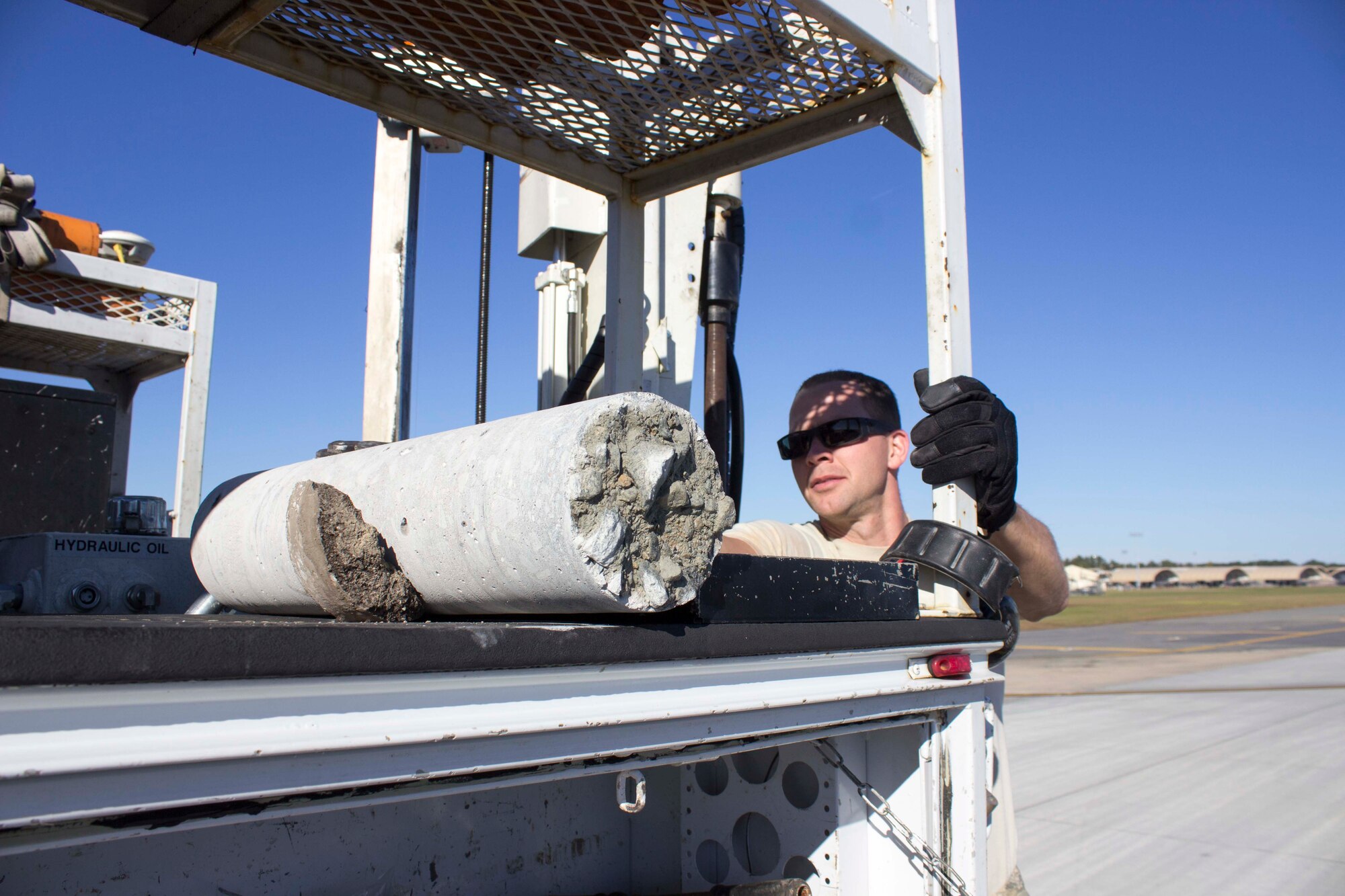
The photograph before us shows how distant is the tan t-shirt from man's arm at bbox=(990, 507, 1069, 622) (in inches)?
14.0

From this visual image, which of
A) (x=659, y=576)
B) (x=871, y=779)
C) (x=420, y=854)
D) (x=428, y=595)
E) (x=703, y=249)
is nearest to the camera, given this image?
(x=659, y=576)

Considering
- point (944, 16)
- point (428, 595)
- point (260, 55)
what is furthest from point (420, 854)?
point (944, 16)

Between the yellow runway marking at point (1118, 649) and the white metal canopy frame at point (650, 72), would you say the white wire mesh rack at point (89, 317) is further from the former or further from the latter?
the yellow runway marking at point (1118, 649)

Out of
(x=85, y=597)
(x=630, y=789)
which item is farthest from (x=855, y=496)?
(x=85, y=597)

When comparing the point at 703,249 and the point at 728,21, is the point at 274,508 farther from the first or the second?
the point at 703,249

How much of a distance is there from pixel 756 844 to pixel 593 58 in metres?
1.87

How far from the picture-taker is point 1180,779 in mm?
6367

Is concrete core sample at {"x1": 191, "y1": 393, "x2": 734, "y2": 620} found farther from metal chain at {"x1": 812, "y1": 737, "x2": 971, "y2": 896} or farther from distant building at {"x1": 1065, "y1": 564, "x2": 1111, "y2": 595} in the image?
distant building at {"x1": 1065, "y1": 564, "x2": 1111, "y2": 595}

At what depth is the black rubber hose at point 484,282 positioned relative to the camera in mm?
2992

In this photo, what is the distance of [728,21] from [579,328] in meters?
1.60

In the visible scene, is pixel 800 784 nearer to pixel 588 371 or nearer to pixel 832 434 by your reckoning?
pixel 832 434

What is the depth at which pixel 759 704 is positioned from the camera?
53.3 inches

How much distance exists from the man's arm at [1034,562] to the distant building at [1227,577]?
84.2m

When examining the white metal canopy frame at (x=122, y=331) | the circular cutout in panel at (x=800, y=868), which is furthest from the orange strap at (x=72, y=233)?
the circular cutout in panel at (x=800, y=868)
